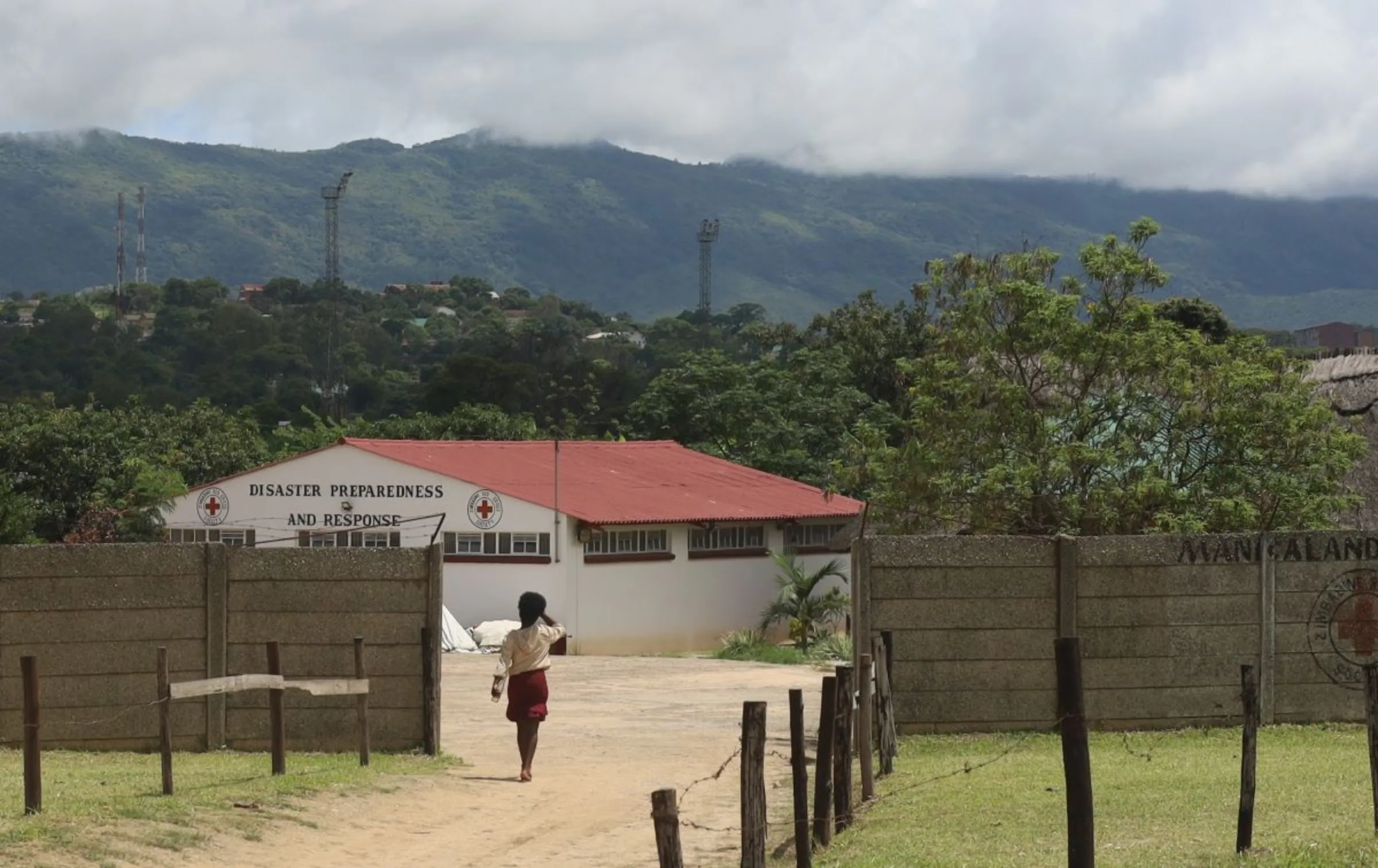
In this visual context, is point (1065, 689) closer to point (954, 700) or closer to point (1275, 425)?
point (954, 700)

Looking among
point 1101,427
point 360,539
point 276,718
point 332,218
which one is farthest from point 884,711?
point 332,218

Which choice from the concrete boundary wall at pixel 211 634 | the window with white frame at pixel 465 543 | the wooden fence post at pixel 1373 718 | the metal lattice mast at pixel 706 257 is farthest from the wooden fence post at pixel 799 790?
the metal lattice mast at pixel 706 257

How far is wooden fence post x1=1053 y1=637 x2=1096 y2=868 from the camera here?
8203 millimetres

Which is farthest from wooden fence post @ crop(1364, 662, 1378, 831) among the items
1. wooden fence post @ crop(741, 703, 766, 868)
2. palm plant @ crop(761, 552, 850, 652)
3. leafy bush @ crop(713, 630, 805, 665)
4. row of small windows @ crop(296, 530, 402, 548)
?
row of small windows @ crop(296, 530, 402, 548)

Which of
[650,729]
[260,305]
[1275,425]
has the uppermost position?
[260,305]

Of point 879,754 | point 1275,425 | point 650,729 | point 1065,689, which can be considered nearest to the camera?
point 1065,689

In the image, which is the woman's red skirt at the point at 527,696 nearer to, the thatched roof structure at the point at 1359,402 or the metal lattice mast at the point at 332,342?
the thatched roof structure at the point at 1359,402

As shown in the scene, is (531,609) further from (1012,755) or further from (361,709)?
(1012,755)

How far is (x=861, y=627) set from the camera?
16312mm

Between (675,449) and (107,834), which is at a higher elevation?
(675,449)

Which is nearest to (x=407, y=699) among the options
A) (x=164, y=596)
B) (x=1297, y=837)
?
(x=164, y=596)

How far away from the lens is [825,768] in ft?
37.3

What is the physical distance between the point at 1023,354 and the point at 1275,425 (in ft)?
10.2

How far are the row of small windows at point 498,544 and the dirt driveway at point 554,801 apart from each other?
1247cm
